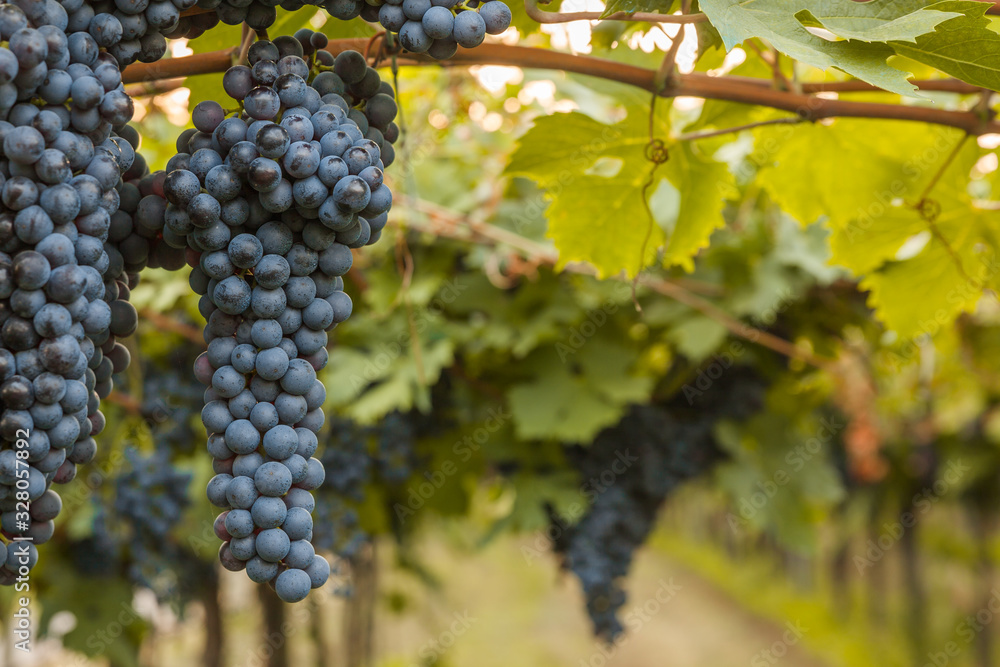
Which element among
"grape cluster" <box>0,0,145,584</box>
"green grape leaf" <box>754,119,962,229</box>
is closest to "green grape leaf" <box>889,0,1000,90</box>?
"green grape leaf" <box>754,119,962,229</box>

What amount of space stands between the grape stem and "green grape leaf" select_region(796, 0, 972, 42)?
0.60 feet

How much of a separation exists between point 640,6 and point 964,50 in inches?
11.5

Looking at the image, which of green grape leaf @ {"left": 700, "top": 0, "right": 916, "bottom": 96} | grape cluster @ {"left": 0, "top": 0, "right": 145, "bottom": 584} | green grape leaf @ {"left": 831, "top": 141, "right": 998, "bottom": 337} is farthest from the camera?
green grape leaf @ {"left": 831, "top": 141, "right": 998, "bottom": 337}

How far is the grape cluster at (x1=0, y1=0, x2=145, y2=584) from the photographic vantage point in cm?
51

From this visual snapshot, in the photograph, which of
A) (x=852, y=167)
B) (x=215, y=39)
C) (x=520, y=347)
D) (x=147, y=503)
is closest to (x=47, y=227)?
(x=215, y=39)

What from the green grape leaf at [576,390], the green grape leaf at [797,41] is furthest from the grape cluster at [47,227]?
the green grape leaf at [576,390]

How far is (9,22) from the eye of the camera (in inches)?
19.7

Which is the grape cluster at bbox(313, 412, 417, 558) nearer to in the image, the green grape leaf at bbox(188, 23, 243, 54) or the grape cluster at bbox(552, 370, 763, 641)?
the grape cluster at bbox(552, 370, 763, 641)

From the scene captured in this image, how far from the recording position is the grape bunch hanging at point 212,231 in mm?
517

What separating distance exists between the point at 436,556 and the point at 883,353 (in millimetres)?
7430

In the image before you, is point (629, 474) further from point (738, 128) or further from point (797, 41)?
point (797, 41)

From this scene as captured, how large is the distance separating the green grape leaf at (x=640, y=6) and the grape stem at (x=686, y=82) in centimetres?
9

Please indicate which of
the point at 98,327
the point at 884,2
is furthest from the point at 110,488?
the point at 884,2

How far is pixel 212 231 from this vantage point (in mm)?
574
